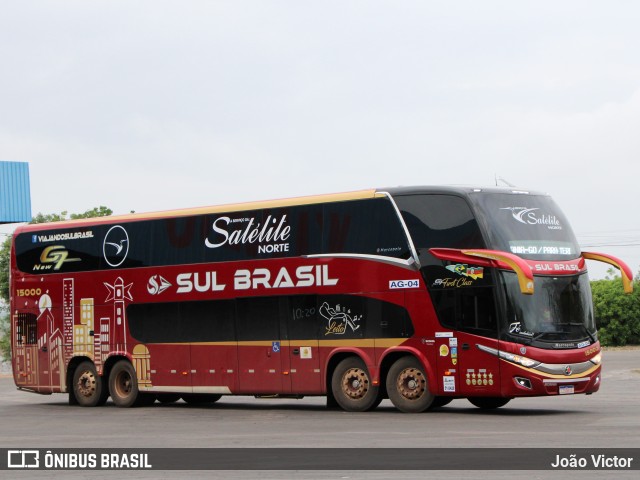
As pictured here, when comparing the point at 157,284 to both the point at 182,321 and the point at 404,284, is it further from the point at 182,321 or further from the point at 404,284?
the point at 404,284

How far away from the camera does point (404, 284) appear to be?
23578 mm

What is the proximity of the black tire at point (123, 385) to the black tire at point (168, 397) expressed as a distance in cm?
71

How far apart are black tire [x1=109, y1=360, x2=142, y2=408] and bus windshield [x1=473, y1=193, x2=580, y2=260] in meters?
9.19

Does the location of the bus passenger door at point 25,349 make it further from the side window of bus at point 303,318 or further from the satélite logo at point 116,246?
the side window of bus at point 303,318

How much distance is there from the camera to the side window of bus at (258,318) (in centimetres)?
2544

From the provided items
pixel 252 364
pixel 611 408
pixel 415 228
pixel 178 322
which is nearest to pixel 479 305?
pixel 415 228

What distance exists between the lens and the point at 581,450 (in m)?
15.0

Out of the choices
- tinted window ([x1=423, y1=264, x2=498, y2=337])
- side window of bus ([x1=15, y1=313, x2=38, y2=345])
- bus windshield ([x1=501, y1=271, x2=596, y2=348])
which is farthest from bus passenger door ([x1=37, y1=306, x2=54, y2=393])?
bus windshield ([x1=501, y1=271, x2=596, y2=348])

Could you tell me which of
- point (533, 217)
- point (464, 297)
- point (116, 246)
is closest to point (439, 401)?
point (464, 297)

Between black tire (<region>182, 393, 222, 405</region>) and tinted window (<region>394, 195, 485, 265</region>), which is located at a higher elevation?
tinted window (<region>394, 195, 485, 265</region>)

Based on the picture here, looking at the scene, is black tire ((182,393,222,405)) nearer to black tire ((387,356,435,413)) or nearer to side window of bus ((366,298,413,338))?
side window of bus ((366,298,413,338))

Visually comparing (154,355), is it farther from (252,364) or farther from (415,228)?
(415,228)

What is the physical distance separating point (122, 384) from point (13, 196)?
33.3m

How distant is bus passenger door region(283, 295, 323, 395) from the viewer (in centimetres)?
2484
